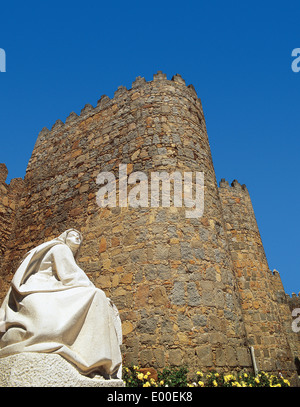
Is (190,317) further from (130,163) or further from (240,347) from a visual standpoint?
(130,163)

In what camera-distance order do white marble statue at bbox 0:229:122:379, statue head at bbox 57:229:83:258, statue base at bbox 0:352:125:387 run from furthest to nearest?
statue head at bbox 57:229:83:258 → white marble statue at bbox 0:229:122:379 → statue base at bbox 0:352:125:387

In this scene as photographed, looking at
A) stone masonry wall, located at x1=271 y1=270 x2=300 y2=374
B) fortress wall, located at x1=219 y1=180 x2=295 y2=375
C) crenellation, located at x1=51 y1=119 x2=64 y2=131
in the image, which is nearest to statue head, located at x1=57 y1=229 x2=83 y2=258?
fortress wall, located at x1=219 y1=180 x2=295 y2=375

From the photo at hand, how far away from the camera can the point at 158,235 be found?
5418 millimetres

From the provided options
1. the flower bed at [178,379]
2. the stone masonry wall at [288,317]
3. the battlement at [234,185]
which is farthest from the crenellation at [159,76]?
the stone masonry wall at [288,317]

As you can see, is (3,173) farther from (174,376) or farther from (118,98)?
(174,376)

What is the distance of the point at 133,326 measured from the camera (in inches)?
191

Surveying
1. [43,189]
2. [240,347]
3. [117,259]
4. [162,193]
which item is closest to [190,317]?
[240,347]

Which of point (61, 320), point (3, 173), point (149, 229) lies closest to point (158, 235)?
point (149, 229)

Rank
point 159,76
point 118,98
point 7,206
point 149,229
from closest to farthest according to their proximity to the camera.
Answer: point 149,229, point 159,76, point 118,98, point 7,206

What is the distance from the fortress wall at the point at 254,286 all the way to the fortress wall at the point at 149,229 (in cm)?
274

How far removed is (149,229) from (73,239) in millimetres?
2158

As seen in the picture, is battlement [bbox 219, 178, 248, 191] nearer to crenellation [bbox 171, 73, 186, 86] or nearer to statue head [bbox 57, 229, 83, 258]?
crenellation [bbox 171, 73, 186, 86]

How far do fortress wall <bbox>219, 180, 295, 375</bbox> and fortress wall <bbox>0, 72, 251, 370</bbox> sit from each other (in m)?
2.74

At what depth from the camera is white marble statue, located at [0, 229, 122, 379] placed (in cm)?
233
